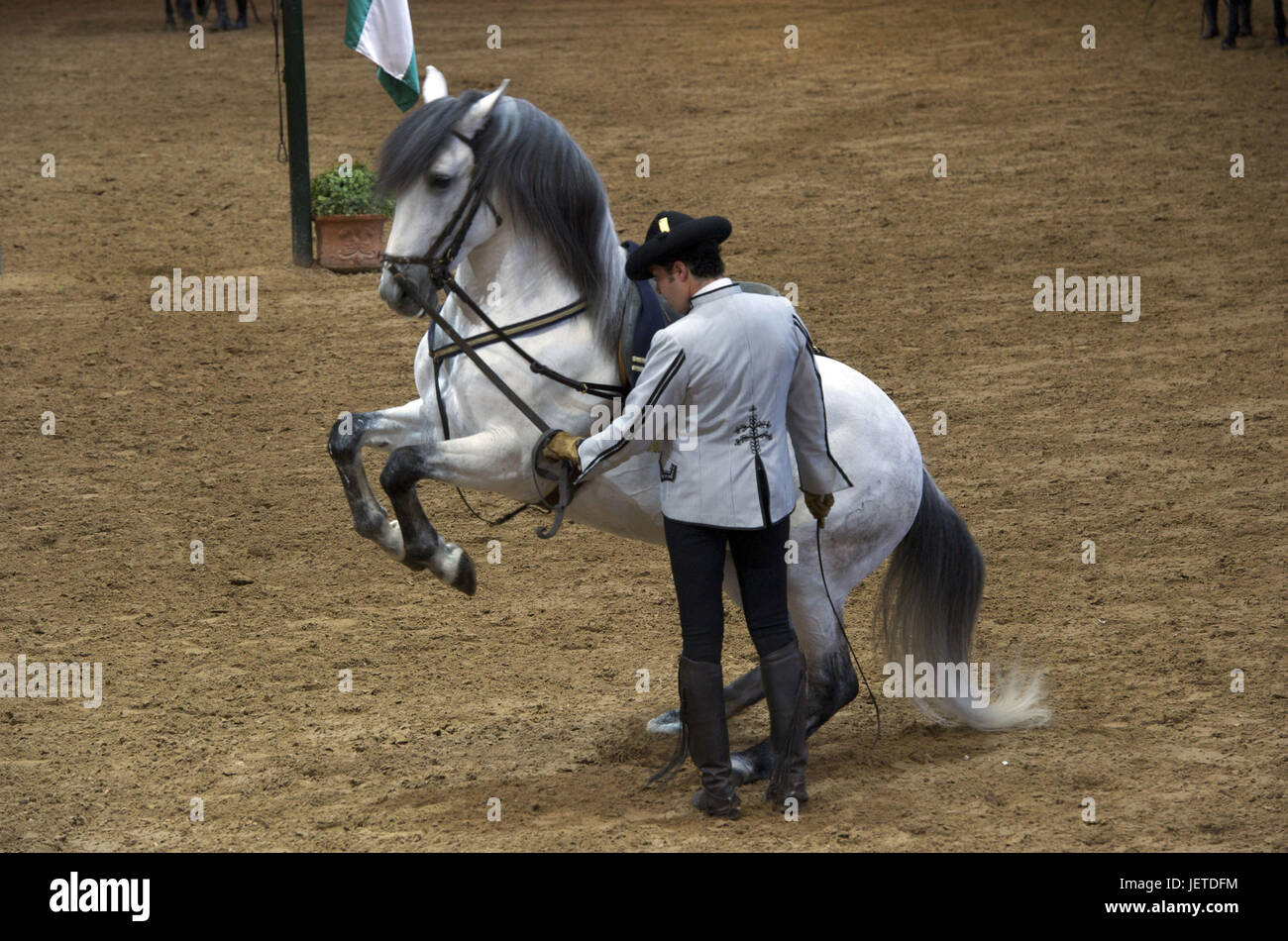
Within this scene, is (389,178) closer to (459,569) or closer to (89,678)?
(459,569)

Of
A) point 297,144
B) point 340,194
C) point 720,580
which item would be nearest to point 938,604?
point 720,580

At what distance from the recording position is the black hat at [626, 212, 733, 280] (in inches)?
179

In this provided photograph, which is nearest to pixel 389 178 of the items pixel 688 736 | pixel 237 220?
pixel 688 736

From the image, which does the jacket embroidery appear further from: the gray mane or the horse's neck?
the horse's neck

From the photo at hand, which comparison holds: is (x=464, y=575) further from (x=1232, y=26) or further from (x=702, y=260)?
(x=1232, y=26)

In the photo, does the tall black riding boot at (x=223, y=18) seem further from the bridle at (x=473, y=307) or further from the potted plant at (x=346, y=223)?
the bridle at (x=473, y=307)

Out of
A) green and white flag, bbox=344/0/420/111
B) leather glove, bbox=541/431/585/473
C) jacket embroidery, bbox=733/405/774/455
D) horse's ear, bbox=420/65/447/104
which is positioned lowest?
leather glove, bbox=541/431/585/473

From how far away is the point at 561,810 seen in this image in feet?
16.6

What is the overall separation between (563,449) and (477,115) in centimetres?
A: 123

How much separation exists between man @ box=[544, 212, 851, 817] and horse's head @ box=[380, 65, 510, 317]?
0.75 m

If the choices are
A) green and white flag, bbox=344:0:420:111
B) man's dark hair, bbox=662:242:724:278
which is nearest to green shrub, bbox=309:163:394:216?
green and white flag, bbox=344:0:420:111

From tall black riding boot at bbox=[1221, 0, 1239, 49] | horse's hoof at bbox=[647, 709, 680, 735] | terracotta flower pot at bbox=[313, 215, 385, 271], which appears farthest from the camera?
tall black riding boot at bbox=[1221, 0, 1239, 49]

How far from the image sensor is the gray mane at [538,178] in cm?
503

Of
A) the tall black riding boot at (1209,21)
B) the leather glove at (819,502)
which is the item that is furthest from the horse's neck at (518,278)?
the tall black riding boot at (1209,21)
